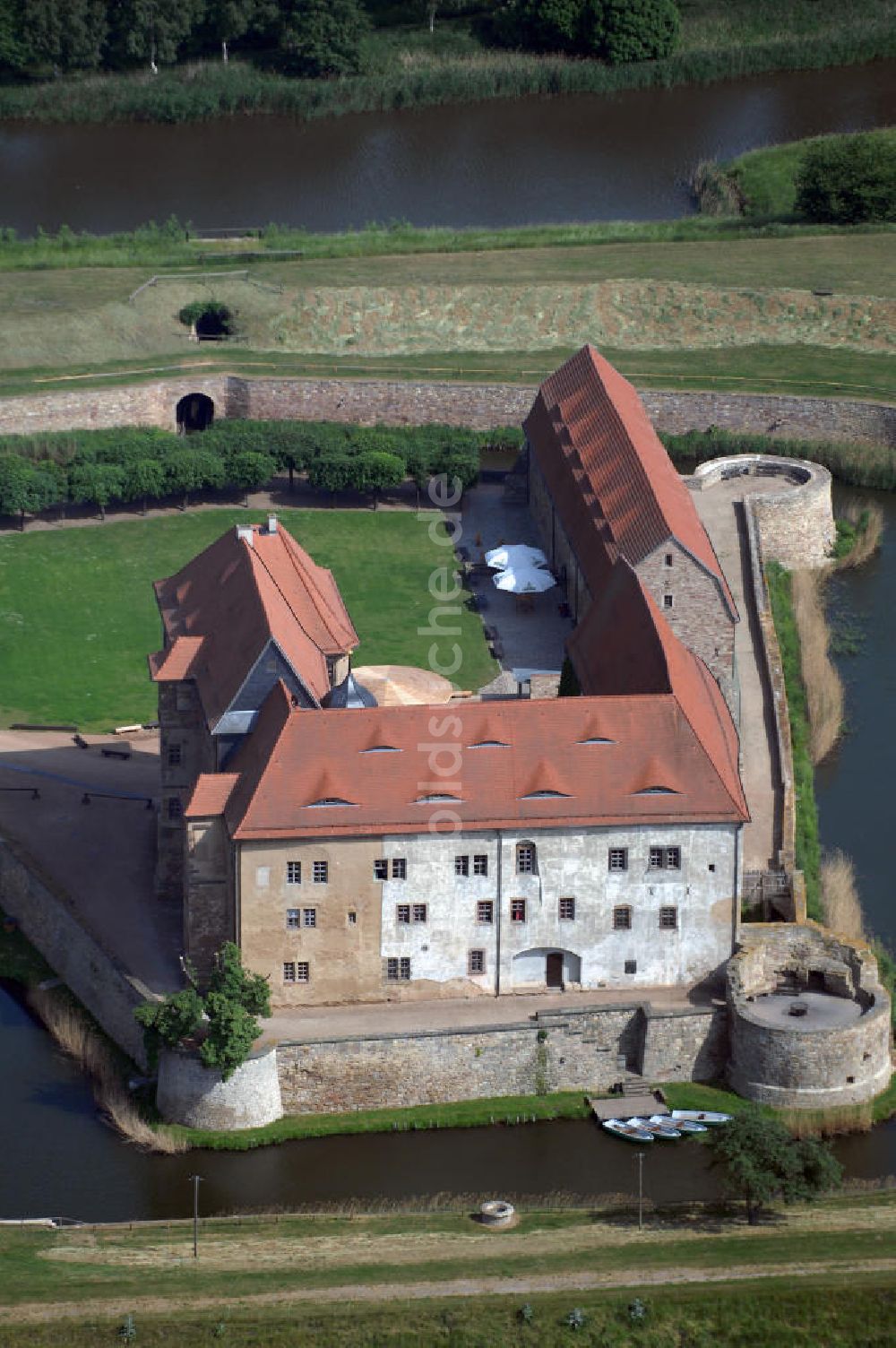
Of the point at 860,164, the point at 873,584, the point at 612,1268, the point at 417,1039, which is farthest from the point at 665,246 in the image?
the point at 612,1268

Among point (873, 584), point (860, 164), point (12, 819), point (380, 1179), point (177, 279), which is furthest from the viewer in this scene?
point (860, 164)

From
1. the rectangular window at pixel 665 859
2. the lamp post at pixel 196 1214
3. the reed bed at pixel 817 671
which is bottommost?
the lamp post at pixel 196 1214

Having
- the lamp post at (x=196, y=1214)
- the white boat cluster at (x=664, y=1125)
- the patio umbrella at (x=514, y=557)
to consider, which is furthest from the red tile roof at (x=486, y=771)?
the patio umbrella at (x=514, y=557)

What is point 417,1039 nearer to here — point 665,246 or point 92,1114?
point 92,1114

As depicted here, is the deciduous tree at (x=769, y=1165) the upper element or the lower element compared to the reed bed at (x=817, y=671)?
lower

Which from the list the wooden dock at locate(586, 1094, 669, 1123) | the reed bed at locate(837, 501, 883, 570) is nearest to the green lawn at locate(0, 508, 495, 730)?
the reed bed at locate(837, 501, 883, 570)

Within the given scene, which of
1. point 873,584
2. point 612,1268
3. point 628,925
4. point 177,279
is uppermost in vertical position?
point 177,279

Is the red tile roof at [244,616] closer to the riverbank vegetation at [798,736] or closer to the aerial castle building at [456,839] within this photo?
the aerial castle building at [456,839]
